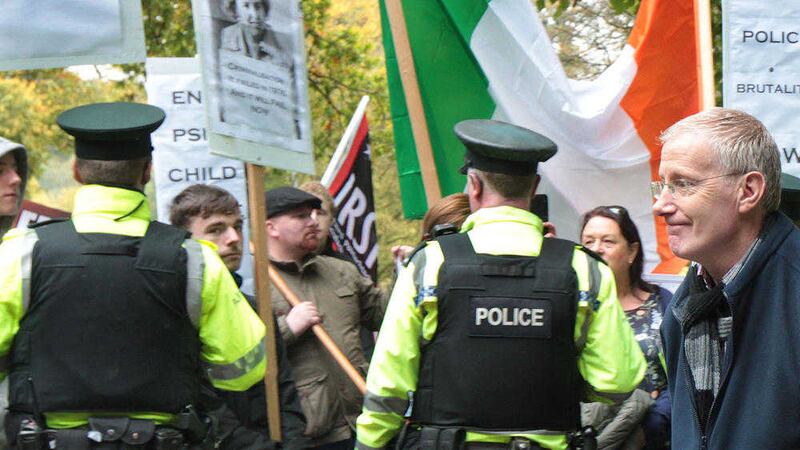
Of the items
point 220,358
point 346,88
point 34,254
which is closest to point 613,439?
point 220,358

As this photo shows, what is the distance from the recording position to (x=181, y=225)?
544 centimetres

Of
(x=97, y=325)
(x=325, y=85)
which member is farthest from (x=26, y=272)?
(x=325, y=85)

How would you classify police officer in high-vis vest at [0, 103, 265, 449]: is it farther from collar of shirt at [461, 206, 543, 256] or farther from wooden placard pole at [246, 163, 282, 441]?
collar of shirt at [461, 206, 543, 256]

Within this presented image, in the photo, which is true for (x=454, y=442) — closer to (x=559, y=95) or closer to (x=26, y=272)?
(x=26, y=272)

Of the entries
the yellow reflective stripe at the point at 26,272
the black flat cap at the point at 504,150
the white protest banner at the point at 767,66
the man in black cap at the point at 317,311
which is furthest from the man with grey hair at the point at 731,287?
the white protest banner at the point at 767,66

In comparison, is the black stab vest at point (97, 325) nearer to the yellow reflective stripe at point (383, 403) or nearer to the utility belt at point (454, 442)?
the yellow reflective stripe at point (383, 403)

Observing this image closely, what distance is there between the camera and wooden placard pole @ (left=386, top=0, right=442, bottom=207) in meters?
6.60

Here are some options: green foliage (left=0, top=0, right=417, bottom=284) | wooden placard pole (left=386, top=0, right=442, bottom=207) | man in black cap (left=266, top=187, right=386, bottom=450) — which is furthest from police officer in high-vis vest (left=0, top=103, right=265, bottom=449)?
green foliage (left=0, top=0, right=417, bottom=284)

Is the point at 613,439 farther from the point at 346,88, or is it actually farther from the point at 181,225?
the point at 346,88

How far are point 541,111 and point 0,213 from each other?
9.75 ft

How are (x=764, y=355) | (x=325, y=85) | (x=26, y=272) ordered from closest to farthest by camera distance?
(x=764, y=355), (x=26, y=272), (x=325, y=85)

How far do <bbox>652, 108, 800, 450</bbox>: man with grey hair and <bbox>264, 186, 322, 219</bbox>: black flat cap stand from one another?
3381mm

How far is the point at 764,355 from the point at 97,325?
2234 millimetres

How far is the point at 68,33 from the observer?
5520 millimetres
